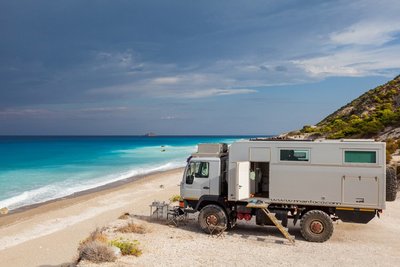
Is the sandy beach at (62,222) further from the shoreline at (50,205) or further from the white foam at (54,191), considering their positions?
the white foam at (54,191)

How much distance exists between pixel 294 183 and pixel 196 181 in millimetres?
3715

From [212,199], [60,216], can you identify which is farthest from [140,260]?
[60,216]

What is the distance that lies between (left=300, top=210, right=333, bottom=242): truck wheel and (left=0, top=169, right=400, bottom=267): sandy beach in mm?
292

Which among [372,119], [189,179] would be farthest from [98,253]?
[372,119]

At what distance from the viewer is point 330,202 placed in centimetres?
1340

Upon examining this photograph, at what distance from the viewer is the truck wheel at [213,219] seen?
14477mm

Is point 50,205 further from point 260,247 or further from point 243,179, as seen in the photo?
point 260,247

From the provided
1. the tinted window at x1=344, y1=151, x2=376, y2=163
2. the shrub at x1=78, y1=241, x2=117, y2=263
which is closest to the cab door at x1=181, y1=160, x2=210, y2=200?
the shrub at x1=78, y1=241, x2=117, y2=263

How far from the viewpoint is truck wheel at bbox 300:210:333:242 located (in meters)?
13.5

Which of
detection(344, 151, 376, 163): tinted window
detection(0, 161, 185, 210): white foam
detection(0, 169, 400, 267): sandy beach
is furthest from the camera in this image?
detection(0, 161, 185, 210): white foam

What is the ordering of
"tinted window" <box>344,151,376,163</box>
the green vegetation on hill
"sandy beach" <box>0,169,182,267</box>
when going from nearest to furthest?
"tinted window" <box>344,151,376,163</box> < "sandy beach" <box>0,169,182,267</box> < the green vegetation on hill

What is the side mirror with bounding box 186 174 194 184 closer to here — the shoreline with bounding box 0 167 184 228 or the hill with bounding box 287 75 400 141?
the shoreline with bounding box 0 167 184 228

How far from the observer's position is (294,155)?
44.9 feet

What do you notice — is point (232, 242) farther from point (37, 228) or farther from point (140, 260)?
point (37, 228)
